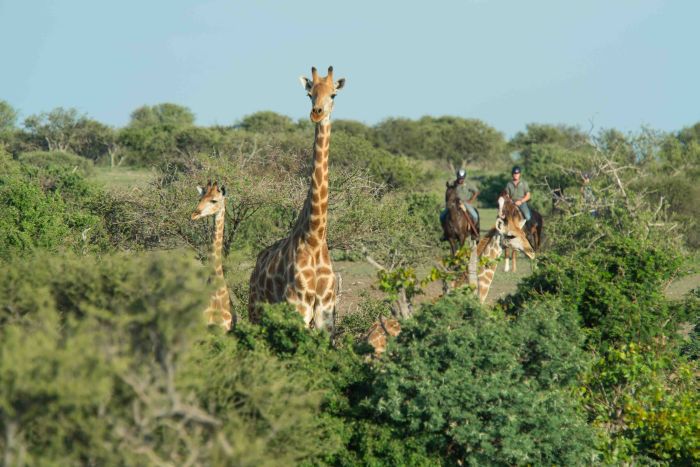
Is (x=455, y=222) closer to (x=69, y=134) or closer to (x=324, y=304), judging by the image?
(x=324, y=304)

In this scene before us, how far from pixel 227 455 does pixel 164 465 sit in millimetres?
365

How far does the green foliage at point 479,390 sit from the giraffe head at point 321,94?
8.05 ft

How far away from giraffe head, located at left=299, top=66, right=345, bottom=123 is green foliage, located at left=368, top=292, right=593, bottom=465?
2454 mm

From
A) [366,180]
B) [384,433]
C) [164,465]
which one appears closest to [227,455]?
[164,465]

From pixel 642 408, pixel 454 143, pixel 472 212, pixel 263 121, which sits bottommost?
pixel 642 408

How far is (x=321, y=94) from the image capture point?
36.2ft

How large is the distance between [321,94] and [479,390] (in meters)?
3.68

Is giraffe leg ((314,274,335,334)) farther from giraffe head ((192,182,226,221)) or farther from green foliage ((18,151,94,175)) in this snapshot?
green foliage ((18,151,94,175))

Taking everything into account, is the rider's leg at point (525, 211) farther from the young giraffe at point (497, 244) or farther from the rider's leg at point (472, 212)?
the young giraffe at point (497, 244)

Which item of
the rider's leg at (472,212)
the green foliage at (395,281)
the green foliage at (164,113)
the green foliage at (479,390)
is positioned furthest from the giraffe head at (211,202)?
the green foliage at (164,113)

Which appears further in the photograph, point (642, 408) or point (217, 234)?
point (217, 234)

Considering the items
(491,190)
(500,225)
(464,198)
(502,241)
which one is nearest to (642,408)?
(500,225)

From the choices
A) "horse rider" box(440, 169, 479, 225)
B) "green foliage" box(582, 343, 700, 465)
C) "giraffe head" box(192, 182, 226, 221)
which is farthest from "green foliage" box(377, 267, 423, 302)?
"horse rider" box(440, 169, 479, 225)

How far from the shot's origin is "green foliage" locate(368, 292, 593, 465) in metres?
8.91
